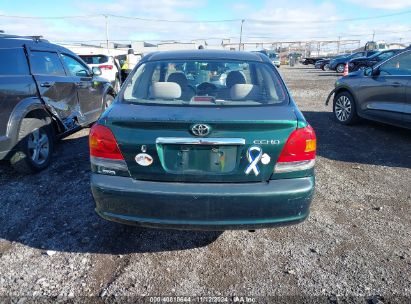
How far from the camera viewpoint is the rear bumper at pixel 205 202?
246 centimetres

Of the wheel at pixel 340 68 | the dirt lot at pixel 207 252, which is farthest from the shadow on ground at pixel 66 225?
the wheel at pixel 340 68

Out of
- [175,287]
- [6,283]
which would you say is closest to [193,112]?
[175,287]

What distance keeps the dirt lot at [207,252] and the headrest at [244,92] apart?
1.28m

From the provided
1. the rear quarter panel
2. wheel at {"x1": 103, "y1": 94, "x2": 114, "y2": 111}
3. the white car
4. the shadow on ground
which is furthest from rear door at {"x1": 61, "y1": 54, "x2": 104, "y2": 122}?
the white car

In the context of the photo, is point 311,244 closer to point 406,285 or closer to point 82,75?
point 406,285

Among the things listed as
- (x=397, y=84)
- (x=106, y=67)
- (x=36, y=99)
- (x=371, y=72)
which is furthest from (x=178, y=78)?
(x=106, y=67)

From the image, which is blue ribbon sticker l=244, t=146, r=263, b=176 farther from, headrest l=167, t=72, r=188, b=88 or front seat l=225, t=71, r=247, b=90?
headrest l=167, t=72, r=188, b=88

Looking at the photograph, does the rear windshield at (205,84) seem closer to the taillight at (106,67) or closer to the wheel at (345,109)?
the wheel at (345,109)

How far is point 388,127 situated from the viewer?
24.1ft

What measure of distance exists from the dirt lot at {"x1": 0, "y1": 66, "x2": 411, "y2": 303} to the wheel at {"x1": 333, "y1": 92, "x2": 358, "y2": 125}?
10.5 feet

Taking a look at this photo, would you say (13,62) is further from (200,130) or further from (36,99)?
(200,130)

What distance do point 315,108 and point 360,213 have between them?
6777 mm

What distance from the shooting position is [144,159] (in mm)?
2504

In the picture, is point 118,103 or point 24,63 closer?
point 118,103
